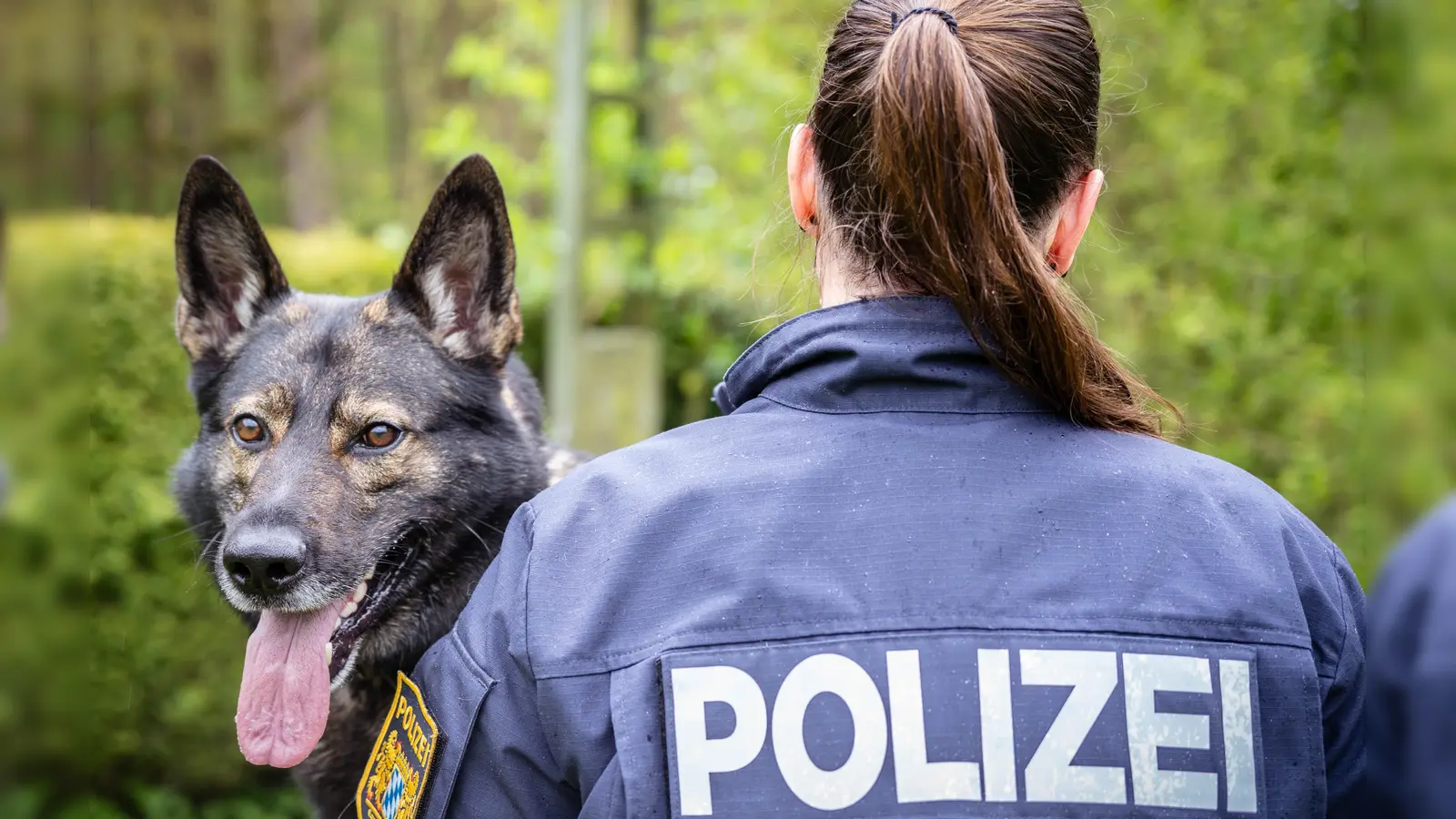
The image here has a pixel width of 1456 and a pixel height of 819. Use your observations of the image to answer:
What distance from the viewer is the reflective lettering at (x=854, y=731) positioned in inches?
53.7

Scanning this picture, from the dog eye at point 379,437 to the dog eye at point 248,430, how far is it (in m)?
0.20

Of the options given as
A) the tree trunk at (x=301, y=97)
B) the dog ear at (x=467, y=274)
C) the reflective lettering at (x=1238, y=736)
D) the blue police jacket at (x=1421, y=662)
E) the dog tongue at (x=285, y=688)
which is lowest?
the dog tongue at (x=285, y=688)

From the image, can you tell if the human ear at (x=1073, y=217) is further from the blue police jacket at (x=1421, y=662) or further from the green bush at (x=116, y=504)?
the green bush at (x=116, y=504)

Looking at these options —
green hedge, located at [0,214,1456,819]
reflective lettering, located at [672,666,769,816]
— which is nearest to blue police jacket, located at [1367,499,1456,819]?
green hedge, located at [0,214,1456,819]

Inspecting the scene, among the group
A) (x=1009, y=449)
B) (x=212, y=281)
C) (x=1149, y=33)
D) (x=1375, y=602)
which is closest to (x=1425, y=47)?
(x=1375, y=602)

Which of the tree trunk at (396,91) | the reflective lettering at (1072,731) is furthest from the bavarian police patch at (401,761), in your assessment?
the tree trunk at (396,91)

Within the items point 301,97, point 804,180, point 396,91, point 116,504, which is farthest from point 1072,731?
point 396,91

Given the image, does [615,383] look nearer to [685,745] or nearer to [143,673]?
[143,673]

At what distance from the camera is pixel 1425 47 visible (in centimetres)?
61

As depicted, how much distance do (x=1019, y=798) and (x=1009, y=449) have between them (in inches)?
16.8

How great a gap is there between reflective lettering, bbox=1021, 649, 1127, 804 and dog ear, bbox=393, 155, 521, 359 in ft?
5.02

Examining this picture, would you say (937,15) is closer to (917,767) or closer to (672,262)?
(917,767)

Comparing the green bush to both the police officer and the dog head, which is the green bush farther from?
the police officer

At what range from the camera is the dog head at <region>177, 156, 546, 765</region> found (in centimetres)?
220
